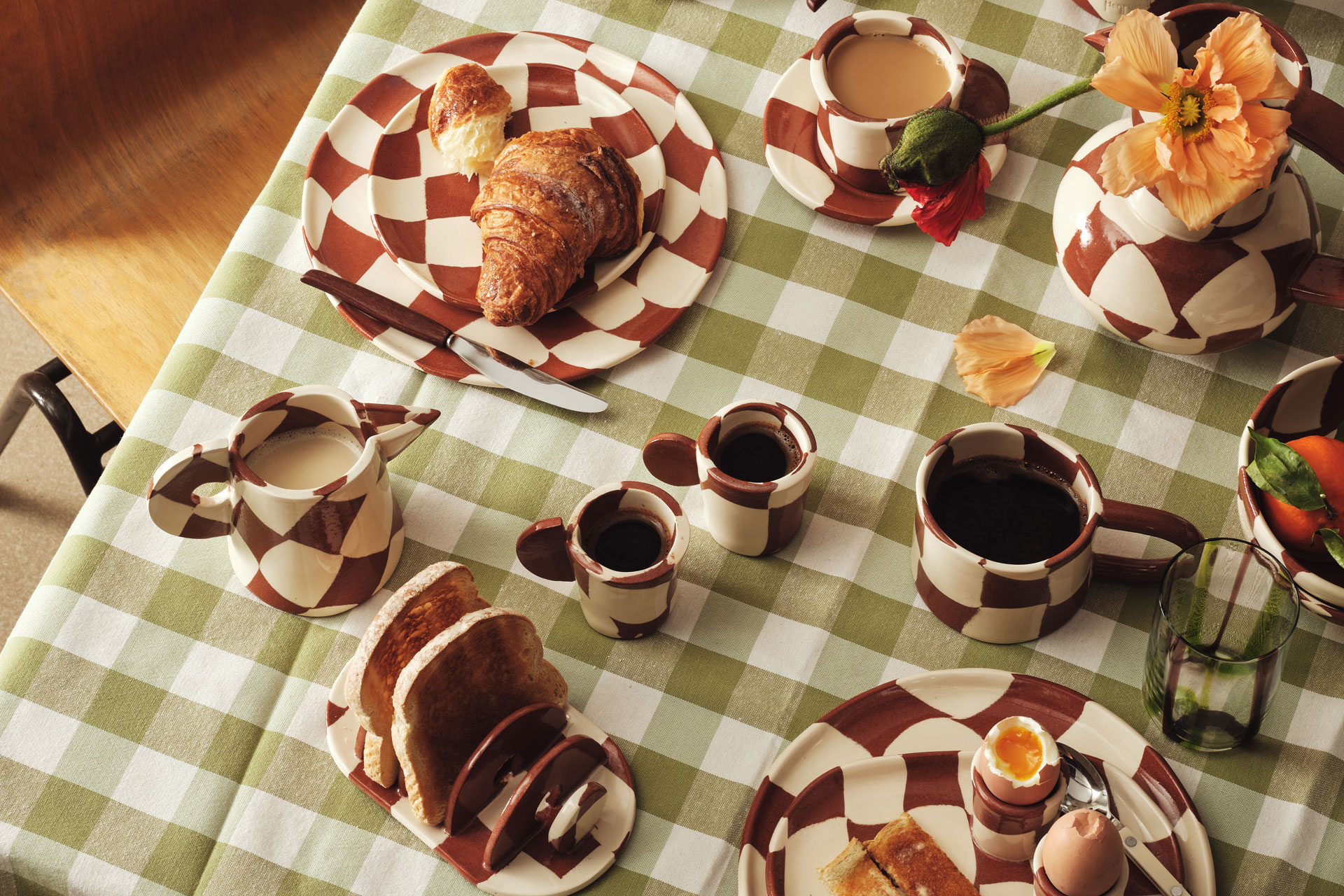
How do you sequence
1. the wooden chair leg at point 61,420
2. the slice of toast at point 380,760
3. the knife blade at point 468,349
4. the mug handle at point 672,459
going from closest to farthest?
the slice of toast at point 380,760, the mug handle at point 672,459, the knife blade at point 468,349, the wooden chair leg at point 61,420

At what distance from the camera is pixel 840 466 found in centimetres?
111

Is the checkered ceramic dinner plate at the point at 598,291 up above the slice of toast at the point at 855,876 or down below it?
above

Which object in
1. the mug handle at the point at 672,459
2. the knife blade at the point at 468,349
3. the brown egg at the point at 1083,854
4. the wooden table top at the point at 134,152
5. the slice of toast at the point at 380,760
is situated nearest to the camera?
the brown egg at the point at 1083,854

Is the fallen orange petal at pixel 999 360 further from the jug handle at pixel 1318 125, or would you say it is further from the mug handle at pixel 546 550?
the mug handle at pixel 546 550

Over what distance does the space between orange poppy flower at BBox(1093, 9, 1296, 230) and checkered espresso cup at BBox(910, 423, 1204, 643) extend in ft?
0.72

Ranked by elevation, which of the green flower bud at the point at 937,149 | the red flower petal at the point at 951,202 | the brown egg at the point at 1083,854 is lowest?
the brown egg at the point at 1083,854

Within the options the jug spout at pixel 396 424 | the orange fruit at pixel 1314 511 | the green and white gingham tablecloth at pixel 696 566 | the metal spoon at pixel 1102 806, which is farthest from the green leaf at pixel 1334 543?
the jug spout at pixel 396 424

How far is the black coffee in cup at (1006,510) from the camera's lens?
37.6 inches

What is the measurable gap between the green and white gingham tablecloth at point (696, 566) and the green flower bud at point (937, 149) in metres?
0.28

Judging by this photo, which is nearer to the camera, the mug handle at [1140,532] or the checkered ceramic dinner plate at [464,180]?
the mug handle at [1140,532]

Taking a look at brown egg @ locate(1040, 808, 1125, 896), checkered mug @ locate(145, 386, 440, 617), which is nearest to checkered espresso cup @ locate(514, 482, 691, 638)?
checkered mug @ locate(145, 386, 440, 617)

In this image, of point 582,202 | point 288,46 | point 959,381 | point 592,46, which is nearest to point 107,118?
point 288,46

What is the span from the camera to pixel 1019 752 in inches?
34.1

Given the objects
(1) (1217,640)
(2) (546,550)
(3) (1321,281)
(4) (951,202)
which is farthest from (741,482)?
(3) (1321,281)
